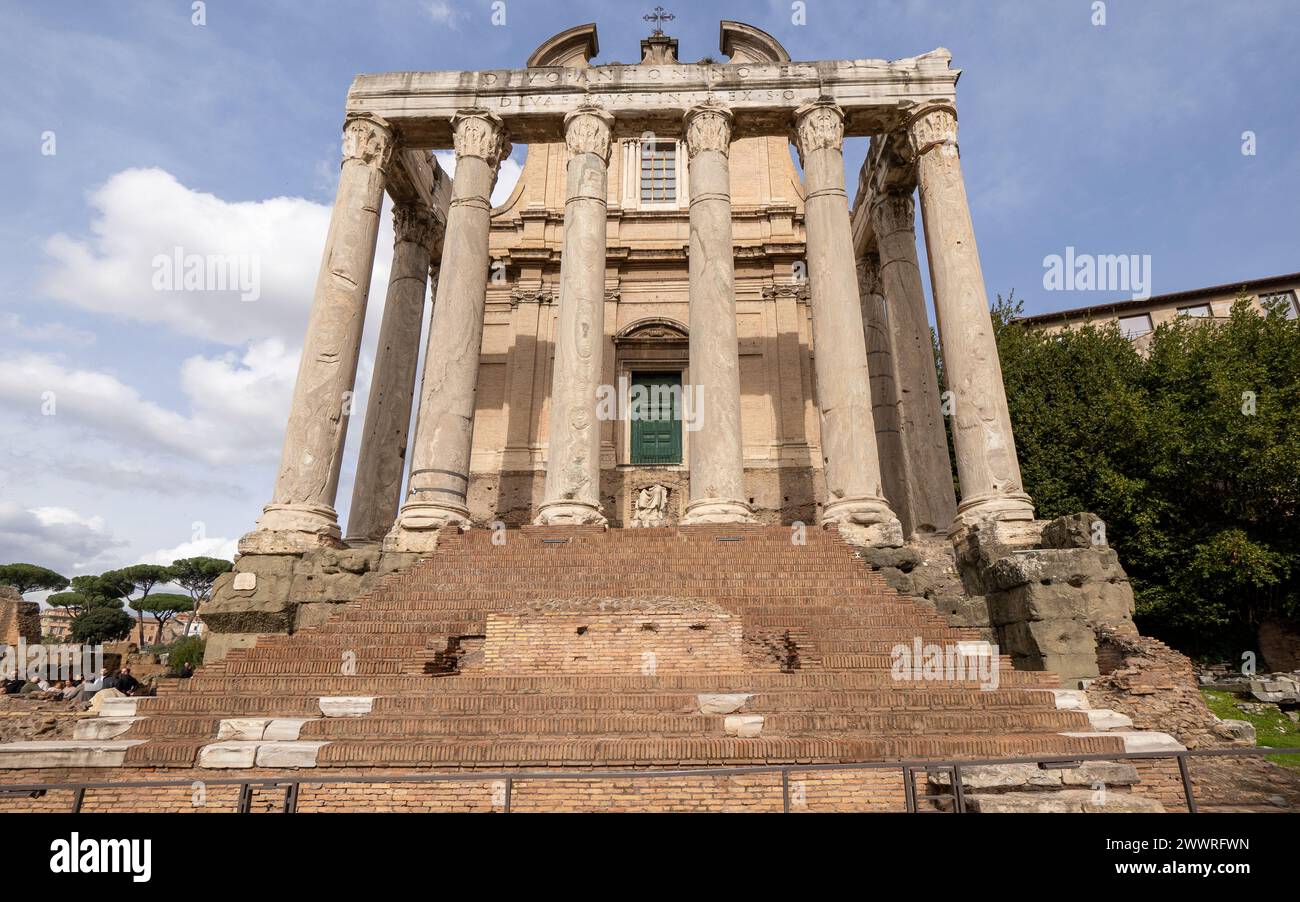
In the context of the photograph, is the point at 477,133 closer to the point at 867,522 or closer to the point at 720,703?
the point at 867,522

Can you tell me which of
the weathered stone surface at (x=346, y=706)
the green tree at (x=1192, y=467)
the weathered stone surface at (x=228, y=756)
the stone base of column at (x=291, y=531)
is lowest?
the weathered stone surface at (x=228, y=756)

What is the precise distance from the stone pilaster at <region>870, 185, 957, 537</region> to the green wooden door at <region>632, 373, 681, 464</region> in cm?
641

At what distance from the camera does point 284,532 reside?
1273cm

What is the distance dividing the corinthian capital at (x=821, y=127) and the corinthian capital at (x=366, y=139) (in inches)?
376

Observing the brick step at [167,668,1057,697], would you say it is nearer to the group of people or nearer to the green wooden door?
the group of people

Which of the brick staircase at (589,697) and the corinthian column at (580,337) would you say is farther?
the corinthian column at (580,337)

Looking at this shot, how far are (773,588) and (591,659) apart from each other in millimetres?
3224

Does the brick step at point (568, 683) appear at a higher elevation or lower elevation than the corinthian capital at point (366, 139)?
lower

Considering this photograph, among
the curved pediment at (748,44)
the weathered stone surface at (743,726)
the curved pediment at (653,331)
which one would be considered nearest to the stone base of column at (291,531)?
the weathered stone surface at (743,726)

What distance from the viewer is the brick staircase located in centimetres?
646

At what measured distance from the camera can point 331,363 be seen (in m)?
14.3

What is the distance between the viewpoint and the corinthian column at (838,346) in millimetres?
13285

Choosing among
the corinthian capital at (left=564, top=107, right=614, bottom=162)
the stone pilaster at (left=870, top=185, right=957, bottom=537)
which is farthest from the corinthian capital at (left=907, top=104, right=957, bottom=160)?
the corinthian capital at (left=564, top=107, right=614, bottom=162)

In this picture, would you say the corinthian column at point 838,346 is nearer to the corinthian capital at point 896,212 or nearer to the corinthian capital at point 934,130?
the corinthian capital at point 934,130
